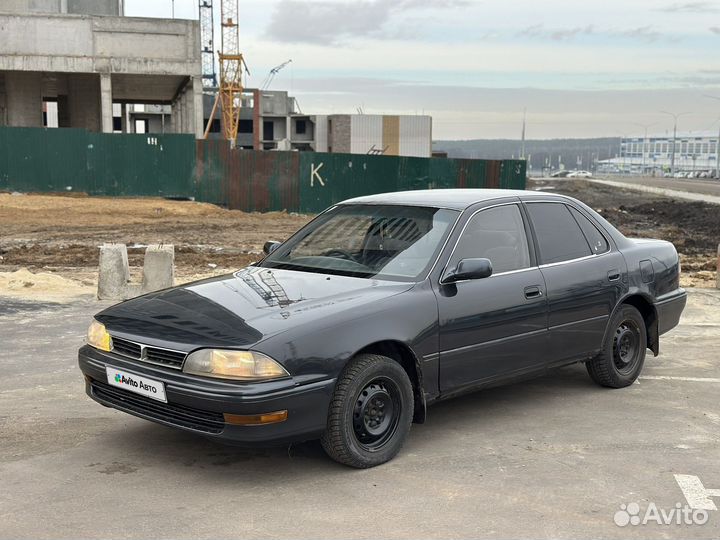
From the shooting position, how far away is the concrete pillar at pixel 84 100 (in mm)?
41469

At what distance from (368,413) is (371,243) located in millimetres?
1369

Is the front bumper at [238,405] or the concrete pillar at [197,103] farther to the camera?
the concrete pillar at [197,103]

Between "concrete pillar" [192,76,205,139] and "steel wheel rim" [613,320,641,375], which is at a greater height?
"concrete pillar" [192,76,205,139]

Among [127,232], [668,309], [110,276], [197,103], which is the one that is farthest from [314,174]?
[668,309]

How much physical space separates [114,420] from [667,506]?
3.58 meters

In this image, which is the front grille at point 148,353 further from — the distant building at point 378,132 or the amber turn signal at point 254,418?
the distant building at point 378,132

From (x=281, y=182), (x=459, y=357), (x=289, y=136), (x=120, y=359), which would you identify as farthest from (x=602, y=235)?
(x=289, y=136)

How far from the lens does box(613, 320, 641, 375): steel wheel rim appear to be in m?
6.86

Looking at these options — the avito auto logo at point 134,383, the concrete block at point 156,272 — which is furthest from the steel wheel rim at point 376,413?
the concrete block at point 156,272

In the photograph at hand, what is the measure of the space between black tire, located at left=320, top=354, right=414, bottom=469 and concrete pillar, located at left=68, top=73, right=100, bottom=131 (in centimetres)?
3949

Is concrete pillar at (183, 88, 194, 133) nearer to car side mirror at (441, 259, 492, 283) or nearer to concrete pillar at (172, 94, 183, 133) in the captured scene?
concrete pillar at (172, 94, 183, 133)

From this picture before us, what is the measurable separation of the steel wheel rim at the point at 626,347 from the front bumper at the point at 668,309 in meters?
0.30

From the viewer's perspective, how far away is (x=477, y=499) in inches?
178

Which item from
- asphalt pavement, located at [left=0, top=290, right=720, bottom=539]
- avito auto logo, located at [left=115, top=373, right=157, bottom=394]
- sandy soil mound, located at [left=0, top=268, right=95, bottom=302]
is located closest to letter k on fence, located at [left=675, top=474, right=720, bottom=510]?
asphalt pavement, located at [left=0, top=290, right=720, bottom=539]
